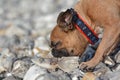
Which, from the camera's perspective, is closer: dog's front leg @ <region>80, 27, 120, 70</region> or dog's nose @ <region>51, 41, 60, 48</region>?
dog's front leg @ <region>80, 27, 120, 70</region>

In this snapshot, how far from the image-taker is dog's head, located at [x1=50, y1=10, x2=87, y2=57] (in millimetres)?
6625

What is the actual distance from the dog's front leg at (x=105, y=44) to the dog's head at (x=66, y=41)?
317mm

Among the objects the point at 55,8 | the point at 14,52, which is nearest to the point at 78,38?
the point at 14,52

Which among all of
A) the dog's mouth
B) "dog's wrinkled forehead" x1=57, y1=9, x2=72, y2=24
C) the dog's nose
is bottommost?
the dog's mouth

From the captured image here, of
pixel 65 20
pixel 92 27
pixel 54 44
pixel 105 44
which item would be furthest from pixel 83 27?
pixel 54 44

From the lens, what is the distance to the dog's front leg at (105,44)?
6.39 metres

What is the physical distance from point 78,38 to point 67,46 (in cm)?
20

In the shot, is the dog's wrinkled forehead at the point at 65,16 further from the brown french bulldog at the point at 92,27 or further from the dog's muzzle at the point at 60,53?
the dog's muzzle at the point at 60,53

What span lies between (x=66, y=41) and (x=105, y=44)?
594mm

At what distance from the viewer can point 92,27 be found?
6.55 meters

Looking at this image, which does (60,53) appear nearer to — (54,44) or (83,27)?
(54,44)

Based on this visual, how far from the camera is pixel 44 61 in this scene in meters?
6.82

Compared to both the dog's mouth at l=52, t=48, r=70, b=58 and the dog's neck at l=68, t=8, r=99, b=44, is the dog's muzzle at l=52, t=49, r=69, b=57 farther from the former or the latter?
the dog's neck at l=68, t=8, r=99, b=44

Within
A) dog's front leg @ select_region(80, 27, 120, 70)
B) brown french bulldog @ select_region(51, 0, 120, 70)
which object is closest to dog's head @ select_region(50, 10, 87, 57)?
brown french bulldog @ select_region(51, 0, 120, 70)
